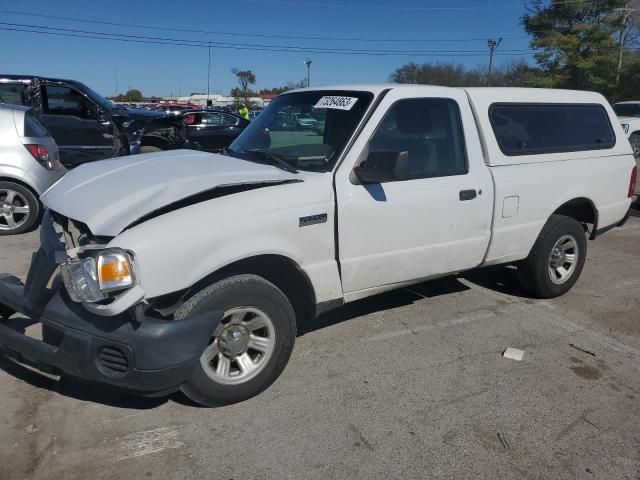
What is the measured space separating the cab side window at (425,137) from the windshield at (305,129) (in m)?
0.24

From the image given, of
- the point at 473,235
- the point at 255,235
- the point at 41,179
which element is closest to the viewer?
the point at 255,235

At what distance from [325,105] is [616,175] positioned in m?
3.05

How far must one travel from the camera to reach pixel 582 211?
521cm

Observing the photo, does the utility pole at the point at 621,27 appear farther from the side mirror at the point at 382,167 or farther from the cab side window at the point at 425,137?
the side mirror at the point at 382,167

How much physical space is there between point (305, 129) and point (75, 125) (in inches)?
260

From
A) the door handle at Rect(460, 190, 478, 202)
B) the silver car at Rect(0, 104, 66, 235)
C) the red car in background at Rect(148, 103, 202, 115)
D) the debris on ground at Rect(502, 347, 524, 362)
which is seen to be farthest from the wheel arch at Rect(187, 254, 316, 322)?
the red car in background at Rect(148, 103, 202, 115)

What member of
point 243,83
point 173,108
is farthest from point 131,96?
point 173,108

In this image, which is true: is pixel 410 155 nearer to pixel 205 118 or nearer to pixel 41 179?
pixel 41 179

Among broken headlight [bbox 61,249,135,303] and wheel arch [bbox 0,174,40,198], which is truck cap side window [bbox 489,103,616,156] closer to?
broken headlight [bbox 61,249,135,303]

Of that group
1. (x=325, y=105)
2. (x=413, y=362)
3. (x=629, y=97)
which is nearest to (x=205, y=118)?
(x=325, y=105)

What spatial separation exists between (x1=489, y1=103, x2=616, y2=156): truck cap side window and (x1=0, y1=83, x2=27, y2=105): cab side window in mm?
8119

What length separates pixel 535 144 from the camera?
4.59 meters

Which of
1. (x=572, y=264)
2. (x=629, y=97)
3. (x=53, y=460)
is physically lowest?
(x=53, y=460)

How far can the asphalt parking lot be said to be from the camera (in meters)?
2.69
